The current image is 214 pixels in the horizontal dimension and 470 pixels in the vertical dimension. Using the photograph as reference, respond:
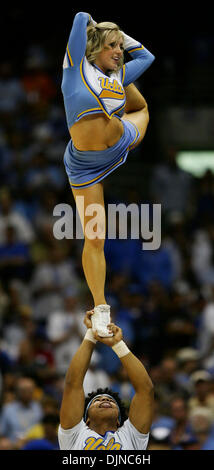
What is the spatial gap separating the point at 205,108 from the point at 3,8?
3194mm

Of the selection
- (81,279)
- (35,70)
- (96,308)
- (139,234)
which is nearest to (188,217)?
(139,234)

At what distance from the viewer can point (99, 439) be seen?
5438 millimetres

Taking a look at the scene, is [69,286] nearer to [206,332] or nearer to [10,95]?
[206,332]

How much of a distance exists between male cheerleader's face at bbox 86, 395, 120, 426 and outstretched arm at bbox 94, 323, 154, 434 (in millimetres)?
150

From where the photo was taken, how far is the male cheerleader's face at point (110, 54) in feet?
17.4

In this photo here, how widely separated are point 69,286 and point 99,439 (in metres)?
5.54

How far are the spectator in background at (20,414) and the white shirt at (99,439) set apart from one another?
355 centimetres

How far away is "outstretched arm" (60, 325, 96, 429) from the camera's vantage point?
17.6 ft

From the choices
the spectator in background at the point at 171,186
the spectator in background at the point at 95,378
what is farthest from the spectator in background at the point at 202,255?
the spectator in background at the point at 95,378

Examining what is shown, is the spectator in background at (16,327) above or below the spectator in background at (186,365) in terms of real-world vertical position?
above

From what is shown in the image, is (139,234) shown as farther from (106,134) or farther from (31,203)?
(106,134)

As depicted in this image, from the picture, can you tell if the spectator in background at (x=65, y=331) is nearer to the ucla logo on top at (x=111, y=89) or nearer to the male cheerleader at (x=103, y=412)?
the male cheerleader at (x=103, y=412)

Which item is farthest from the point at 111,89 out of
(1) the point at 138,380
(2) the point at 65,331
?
(2) the point at 65,331

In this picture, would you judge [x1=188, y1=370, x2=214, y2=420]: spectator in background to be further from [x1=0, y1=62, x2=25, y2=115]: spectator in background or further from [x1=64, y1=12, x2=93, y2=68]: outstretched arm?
[x1=0, y1=62, x2=25, y2=115]: spectator in background
